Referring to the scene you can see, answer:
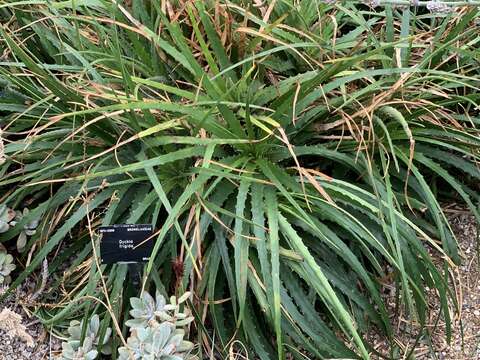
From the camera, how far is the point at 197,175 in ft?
4.97

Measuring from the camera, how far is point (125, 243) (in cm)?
138

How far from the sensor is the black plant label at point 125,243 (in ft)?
4.50

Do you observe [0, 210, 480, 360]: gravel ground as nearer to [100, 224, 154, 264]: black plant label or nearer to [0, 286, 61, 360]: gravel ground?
[0, 286, 61, 360]: gravel ground

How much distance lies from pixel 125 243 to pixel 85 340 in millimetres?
257

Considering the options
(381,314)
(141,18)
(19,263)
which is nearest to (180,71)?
(141,18)

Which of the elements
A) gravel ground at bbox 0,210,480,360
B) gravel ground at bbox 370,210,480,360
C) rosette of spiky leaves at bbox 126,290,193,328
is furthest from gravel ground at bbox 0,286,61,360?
gravel ground at bbox 370,210,480,360

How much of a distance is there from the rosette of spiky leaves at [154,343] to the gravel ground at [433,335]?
1.01 feet

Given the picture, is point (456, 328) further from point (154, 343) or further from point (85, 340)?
point (85, 340)

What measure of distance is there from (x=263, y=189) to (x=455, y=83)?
1.98ft

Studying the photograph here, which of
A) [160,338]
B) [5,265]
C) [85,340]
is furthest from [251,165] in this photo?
[5,265]

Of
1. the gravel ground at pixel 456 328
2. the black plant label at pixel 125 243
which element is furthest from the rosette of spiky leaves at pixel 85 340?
the gravel ground at pixel 456 328

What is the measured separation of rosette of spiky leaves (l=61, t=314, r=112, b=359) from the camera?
142cm

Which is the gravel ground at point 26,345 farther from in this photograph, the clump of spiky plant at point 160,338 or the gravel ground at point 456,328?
the gravel ground at point 456,328

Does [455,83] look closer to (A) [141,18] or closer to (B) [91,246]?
(A) [141,18]
